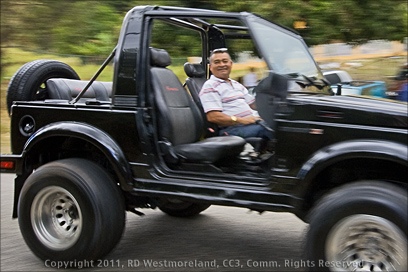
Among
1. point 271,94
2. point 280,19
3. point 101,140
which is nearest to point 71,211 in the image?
point 101,140

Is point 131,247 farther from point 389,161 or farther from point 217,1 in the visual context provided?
point 217,1

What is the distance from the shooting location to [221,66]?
16.9 ft

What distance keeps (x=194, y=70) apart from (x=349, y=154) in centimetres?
214

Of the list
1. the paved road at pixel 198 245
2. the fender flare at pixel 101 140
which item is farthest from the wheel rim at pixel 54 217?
the fender flare at pixel 101 140

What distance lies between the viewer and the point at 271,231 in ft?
18.0

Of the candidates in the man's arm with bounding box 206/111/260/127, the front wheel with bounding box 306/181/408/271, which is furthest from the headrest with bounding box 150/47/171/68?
the front wheel with bounding box 306/181/408/271

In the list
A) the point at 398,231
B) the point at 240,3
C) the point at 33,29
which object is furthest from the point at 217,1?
the point at 398,231

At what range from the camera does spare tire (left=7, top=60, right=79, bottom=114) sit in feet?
16.6

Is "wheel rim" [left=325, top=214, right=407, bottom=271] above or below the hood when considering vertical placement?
below

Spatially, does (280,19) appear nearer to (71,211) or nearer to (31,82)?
(31,82)

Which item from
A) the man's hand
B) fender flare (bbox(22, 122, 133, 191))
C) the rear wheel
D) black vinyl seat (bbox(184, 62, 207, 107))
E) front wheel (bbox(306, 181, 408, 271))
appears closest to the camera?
front wheel (bbox(306, 181, 408, 271))

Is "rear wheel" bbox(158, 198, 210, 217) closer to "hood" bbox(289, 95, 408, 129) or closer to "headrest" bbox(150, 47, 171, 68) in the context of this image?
"headrest" bbox(150, 47, 171, 68)

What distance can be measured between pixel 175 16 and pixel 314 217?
1.84 meters

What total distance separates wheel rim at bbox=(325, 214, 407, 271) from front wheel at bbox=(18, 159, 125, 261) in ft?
5.54
